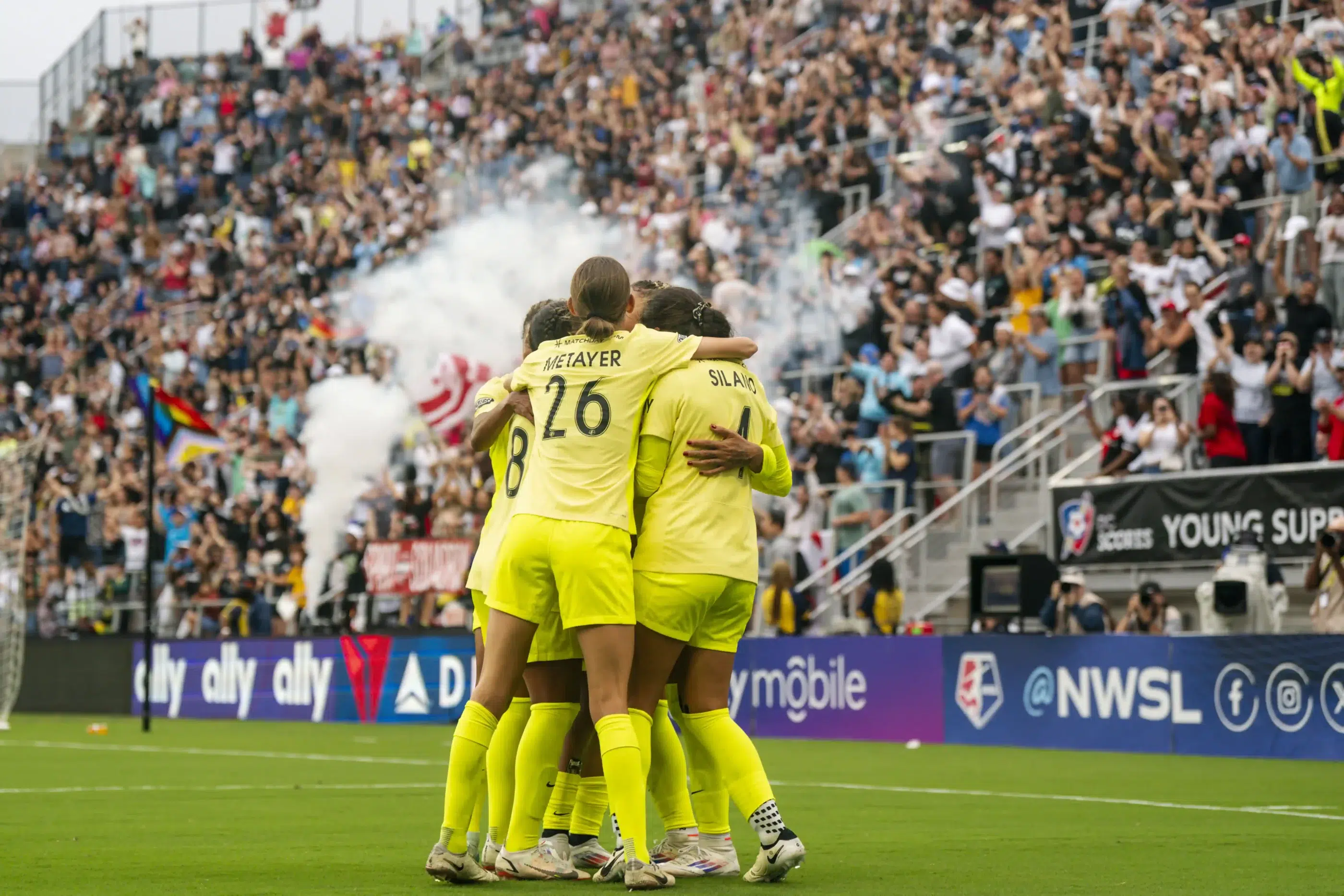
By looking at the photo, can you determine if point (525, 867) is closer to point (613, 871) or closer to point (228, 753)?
point (613, 871)

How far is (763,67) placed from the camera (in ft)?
97.6

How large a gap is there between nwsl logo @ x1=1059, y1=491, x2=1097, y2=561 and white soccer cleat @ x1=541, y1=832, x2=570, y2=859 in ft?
39.8

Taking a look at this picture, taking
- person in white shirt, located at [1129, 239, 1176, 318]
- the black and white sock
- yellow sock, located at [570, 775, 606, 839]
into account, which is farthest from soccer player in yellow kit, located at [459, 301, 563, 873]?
person in white shirt, located at [1129, 239, 1176, 318]

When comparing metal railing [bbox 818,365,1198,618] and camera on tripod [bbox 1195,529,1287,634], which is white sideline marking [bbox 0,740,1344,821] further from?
metal railing [bbox 818,365,1198,618]

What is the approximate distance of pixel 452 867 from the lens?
6938mm

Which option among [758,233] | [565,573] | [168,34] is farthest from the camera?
[168,34]

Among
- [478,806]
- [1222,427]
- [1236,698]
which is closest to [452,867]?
[478,806]

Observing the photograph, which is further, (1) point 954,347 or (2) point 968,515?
(1) point 954,347

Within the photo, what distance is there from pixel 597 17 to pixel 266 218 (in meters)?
7.75

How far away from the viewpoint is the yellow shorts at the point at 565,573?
693cm

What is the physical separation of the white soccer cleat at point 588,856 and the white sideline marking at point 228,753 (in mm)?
7609

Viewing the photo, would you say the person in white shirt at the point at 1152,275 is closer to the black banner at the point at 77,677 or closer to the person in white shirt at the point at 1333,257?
the person in white shirt at the point at 1333,257

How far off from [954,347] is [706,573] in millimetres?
14959

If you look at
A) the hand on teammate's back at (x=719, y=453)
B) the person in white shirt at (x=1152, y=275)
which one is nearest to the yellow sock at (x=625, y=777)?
the hand on teammate's back at (x=719, y=453)
